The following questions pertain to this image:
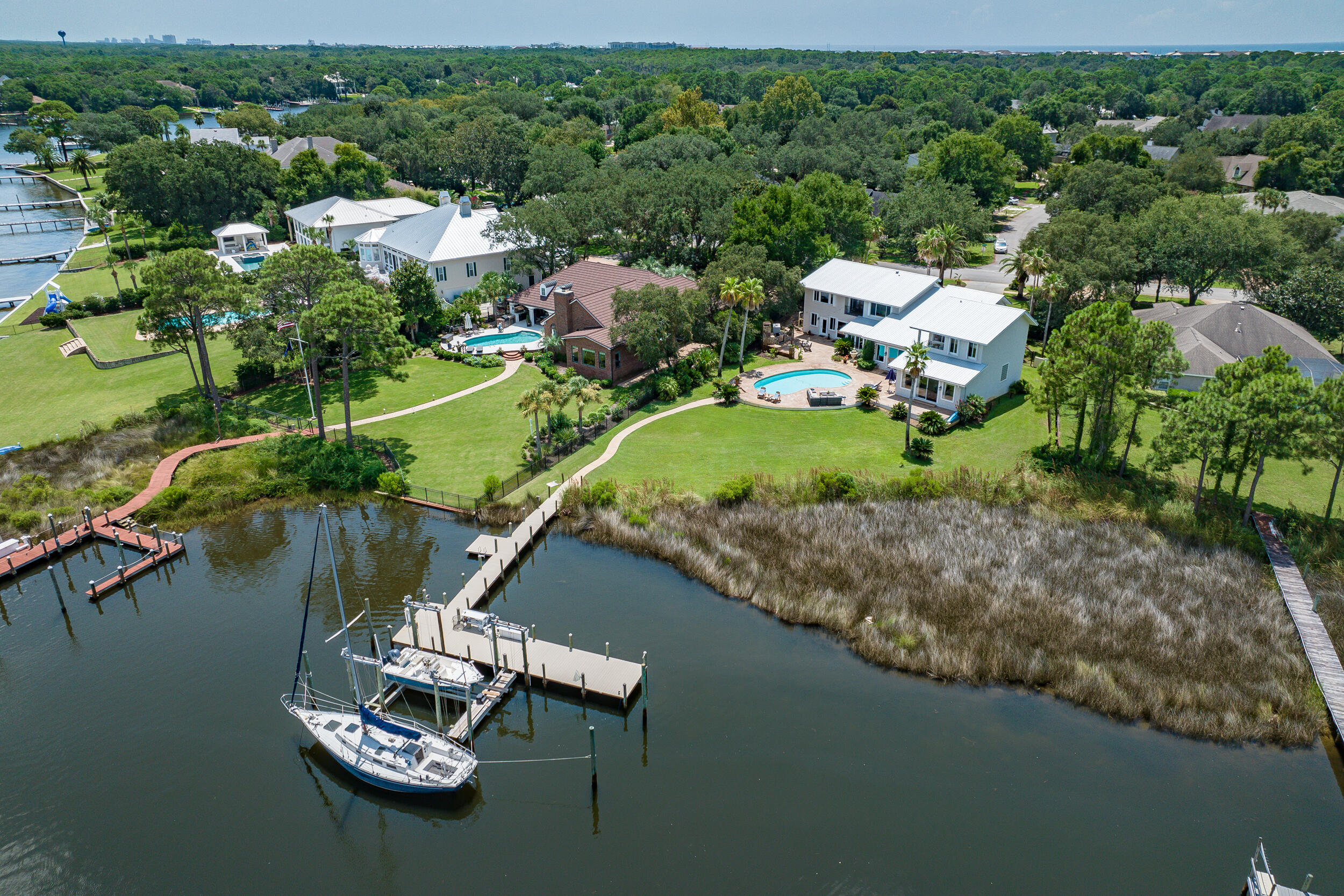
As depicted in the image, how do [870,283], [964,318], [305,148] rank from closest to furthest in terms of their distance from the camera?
1. [964,318]
2. [870,283]
3. [305,148]

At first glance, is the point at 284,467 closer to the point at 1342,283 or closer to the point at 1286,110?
the point at 1342,283

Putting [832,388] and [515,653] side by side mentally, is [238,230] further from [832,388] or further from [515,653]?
[515,653]

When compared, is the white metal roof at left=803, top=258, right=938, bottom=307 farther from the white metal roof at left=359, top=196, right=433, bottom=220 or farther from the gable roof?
the white metal roof at left=359, top=196, right=433, bottom=220

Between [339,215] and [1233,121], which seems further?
[1233,121]

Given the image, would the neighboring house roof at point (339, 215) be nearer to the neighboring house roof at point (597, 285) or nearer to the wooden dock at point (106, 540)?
the neighboring house roof at point (597, 285)

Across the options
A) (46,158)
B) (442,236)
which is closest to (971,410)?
(442,236)

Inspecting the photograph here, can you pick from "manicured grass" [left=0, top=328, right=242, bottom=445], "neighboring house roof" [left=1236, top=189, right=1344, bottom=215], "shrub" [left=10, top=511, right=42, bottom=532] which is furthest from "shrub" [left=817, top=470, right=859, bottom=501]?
"neighboring house roof" [left=1236, top=189, right=1344, bottom=215]

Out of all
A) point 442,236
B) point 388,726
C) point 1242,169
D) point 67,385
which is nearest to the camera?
point 388,726
